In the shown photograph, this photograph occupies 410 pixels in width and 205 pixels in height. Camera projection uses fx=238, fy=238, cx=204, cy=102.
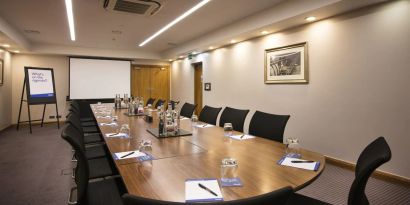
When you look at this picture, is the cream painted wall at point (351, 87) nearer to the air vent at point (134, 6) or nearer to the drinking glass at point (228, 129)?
the drinking glass at point (228, 129)

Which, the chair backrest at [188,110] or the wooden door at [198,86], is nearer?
the chair backrest at [188,110]

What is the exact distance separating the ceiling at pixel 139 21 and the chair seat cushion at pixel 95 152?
2.31m

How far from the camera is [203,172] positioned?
1.42 meters

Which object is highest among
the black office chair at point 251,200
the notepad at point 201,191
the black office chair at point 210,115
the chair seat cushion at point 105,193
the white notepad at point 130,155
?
the black office chair at point 210,115

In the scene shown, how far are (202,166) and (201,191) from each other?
1.18 feet

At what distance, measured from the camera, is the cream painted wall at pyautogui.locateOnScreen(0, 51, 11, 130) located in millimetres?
6444

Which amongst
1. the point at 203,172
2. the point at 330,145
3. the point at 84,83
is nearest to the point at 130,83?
the point at 84,83

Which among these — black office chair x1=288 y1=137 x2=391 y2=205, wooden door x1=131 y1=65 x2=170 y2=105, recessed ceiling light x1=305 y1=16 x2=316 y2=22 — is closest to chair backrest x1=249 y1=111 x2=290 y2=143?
black office chair x1=288 y1=137 x2=391 y2=205

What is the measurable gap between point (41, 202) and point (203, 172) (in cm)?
216

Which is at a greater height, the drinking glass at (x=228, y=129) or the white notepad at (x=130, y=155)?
the drinking glass at (x=228, y=129)

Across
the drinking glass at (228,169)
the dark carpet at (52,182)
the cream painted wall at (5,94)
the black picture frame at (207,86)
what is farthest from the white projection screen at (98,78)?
the drinking glass at (228,169)

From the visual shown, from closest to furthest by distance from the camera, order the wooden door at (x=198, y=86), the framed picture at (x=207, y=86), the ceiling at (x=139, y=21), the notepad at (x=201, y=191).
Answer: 1. the notepad at (x=201, y=191)
2. the ceiling at (x=139, y=21)
3. the framed picture at (x=207, y=86)
4. the wooden door at (x=198, y=86)

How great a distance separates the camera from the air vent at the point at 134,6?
3.50m

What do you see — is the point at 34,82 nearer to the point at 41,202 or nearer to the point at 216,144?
the point at 41,202
